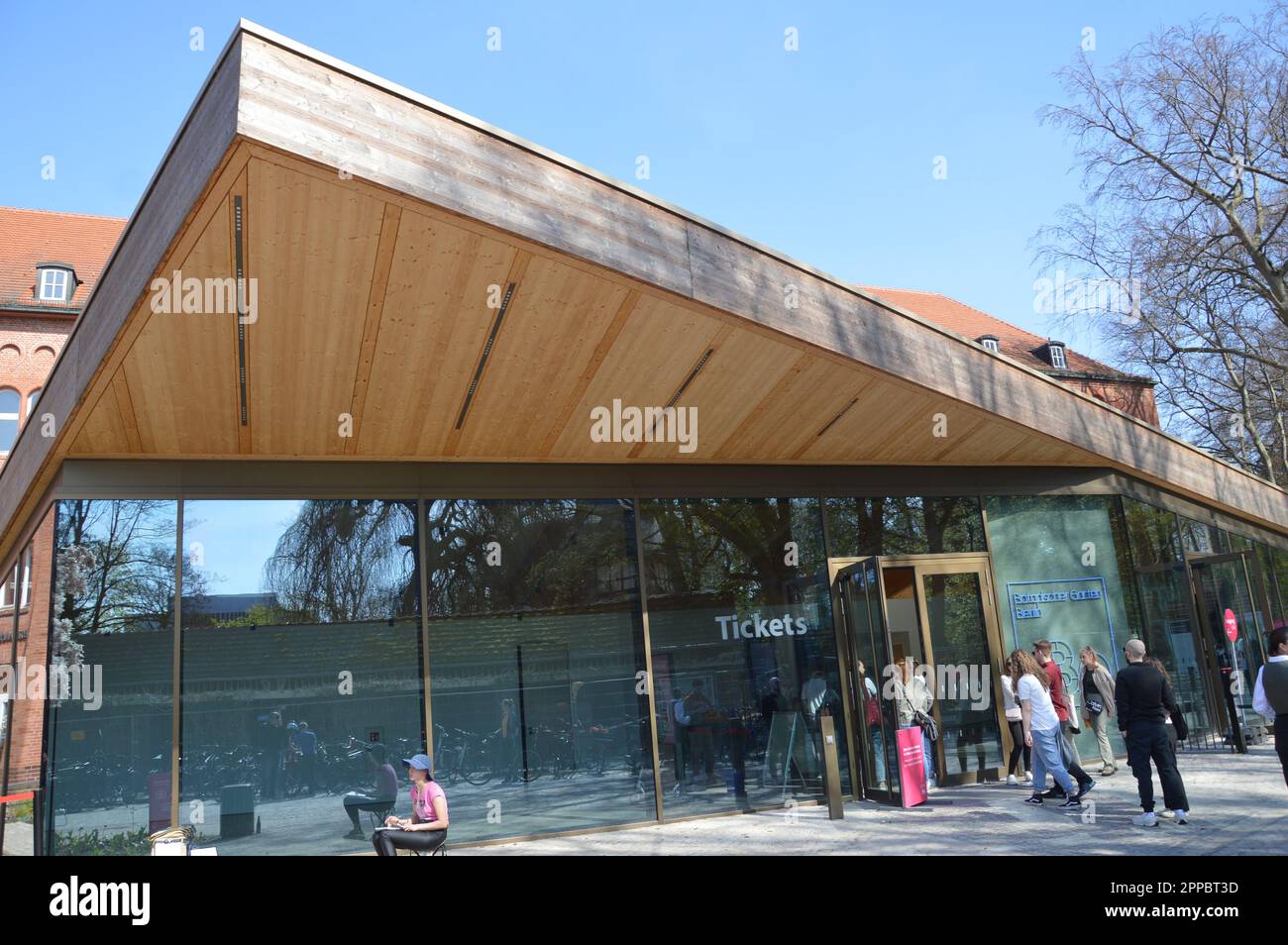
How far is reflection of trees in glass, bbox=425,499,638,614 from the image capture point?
10.3 m

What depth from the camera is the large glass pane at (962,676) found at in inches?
475

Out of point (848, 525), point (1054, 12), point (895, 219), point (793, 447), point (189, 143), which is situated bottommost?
point (848, 525)

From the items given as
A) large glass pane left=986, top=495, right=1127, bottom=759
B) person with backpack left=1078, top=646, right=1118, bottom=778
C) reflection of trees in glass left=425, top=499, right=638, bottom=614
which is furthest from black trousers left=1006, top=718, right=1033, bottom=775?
reflection of trees in glass left=425, top=499, right=638, bottom=614

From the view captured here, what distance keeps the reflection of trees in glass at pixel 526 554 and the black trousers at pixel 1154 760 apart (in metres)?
5.18

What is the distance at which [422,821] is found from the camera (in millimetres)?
7414

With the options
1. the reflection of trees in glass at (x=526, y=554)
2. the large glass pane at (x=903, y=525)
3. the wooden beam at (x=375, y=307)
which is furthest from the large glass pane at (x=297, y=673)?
the large glass pane at (x=903, y=525)

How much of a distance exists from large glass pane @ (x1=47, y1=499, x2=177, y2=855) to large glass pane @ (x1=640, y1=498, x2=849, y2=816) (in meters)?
4.95

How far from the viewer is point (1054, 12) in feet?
38.4

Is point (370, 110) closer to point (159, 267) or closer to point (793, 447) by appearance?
point (159, 267)

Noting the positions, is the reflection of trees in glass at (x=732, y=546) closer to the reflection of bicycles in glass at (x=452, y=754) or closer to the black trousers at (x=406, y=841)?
the reflection of bicycles in glass at (x=452, y=754)

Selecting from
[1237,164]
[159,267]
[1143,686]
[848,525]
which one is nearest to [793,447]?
[848,525]

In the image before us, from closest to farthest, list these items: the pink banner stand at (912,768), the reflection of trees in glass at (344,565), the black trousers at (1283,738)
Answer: the black trousers at (1283,738) < the reflection of trees in glass at (344,565) < the pink banner stand at (912,768)
